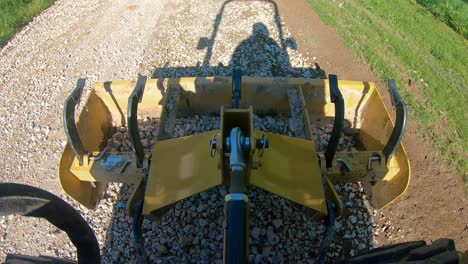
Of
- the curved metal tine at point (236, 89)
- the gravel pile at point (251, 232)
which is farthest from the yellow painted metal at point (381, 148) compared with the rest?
the curved metal tine at point (236, 89)

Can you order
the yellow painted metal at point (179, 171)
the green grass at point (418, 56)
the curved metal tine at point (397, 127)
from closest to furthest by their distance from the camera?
the yellow painted metal at point (179, 171) < the curved metal tine at point (397, 127) < the green grass at point (418, 56)

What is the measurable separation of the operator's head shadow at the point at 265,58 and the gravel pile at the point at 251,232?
2505 millimetres

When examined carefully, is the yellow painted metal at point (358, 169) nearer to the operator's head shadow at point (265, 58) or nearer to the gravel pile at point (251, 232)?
the gravel pile at point (251, 232)

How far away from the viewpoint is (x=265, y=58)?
21.3ft

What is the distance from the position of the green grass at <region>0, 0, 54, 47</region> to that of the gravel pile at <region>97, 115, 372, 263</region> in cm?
556

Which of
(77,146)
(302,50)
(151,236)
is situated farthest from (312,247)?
(302,50)

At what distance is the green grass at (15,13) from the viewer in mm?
8016

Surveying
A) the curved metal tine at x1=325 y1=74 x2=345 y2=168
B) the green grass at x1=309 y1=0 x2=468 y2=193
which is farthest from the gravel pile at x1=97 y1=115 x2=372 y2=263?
the green grass at x1=309 y1=0 x2=468 y2=193

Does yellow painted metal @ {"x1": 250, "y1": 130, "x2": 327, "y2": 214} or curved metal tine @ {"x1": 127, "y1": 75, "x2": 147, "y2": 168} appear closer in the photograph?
yellow painted metal @ {"x1": 250, "y1": 130, "x2": 327, "y2": 214}

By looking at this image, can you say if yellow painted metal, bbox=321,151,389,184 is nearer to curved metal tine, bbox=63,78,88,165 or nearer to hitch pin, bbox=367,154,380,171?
hitch pin, bbox=367,154,380,171

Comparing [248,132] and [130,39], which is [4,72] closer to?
[130,39]

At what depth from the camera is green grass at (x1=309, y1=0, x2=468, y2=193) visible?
5.51m

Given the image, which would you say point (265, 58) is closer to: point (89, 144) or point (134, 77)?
point (134, 77)

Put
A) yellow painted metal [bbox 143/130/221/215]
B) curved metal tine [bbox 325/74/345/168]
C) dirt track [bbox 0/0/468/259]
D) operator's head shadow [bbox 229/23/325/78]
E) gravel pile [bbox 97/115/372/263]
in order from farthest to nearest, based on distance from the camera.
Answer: operator's head shadow [bbox 229/23/325/78], dirt track [bbox 0/0/468/259], gravel pile [bbox 97/115/372/263], curved metal tine [bbox 325/74/345/168], yellow painted metal [bbox 143/130/221/215]
